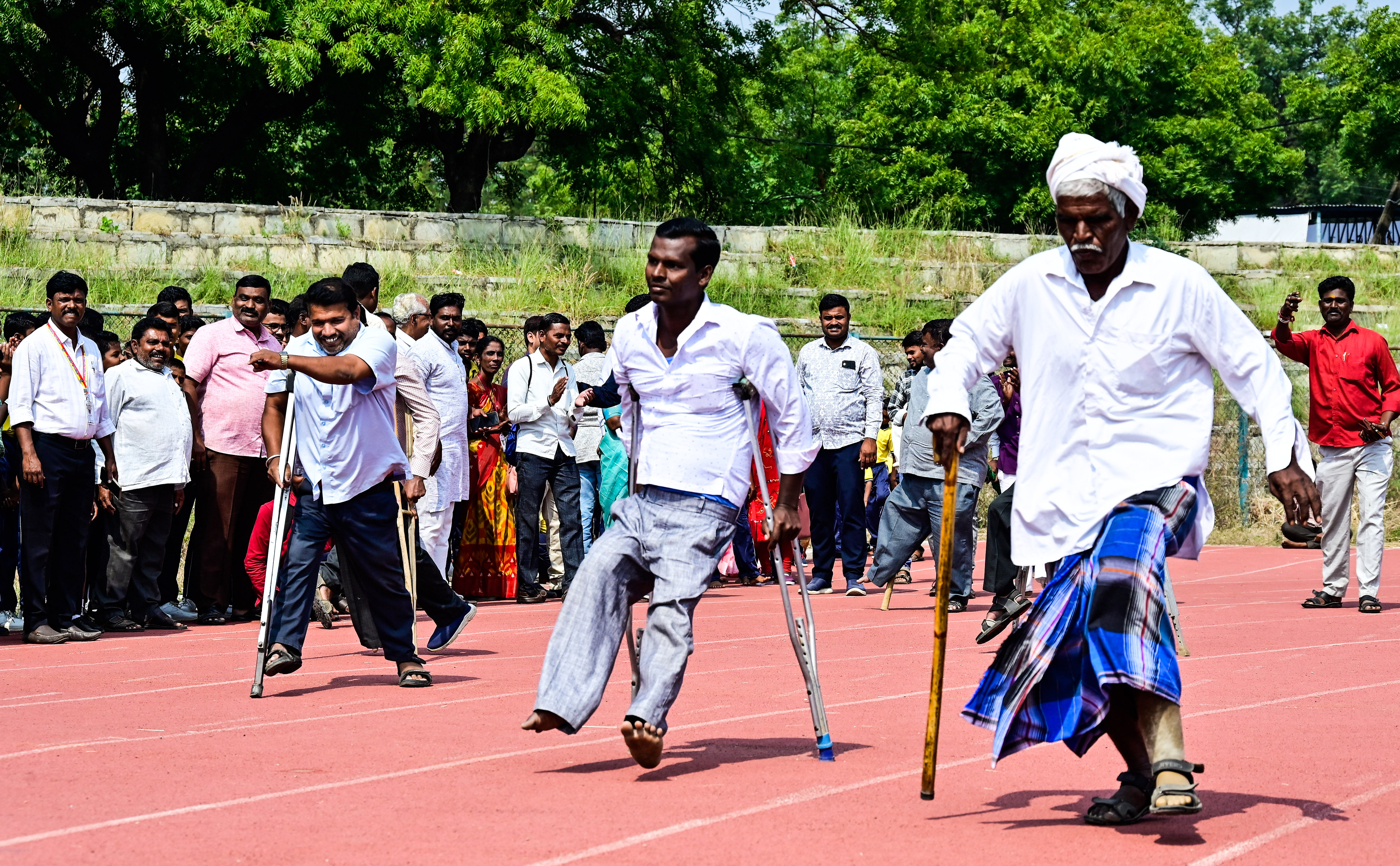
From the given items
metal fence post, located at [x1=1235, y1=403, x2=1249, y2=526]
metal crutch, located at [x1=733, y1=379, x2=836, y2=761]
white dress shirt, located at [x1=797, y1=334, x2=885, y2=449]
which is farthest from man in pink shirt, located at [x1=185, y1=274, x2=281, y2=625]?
metal fence post, located at [x1=1235, y1=403, x2=1249, y2=526]

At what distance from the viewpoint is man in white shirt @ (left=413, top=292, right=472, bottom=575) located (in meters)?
11.7

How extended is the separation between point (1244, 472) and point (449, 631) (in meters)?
14.4

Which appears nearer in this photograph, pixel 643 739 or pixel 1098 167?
pixel 1098 167

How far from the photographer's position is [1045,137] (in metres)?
40.2

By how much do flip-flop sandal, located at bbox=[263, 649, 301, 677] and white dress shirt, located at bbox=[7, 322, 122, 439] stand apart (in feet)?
9.78

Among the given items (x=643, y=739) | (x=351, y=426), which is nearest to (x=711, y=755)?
(x=643, y=739)

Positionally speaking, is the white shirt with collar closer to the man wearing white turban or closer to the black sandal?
the man wearing white turban

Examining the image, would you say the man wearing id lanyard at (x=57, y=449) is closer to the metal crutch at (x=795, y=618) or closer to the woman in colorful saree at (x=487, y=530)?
the woman in colorful saree at (x=487, y=530)

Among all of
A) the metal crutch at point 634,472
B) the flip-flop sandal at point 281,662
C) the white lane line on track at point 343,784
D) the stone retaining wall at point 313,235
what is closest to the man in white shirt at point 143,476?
the flip-flop sandal at point 281,662

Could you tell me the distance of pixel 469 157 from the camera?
1204 inches

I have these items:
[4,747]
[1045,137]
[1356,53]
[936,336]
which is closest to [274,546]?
[4,747]

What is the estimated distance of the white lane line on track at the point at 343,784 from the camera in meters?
5.00

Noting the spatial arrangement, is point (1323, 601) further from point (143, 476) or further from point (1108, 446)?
point (143, 476)

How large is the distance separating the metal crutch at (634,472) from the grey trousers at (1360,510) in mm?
7460
